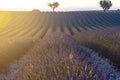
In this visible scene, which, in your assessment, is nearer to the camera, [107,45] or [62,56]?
[62,56]

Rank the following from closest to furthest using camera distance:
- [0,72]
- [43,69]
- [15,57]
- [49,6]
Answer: [43,69] → [0,72] → [15,57] → [49,6]

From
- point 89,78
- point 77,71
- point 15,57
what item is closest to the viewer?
point 89,78

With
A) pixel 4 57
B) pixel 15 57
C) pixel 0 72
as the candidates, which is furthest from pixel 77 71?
pixel 15 57

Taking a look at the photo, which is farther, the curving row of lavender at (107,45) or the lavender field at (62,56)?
the curving row of lavender at (107,45)

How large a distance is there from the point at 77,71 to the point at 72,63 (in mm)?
606

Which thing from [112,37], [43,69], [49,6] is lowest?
[49,6]

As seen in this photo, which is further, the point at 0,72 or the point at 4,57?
the point at 4,57

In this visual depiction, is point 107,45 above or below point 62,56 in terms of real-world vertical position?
below

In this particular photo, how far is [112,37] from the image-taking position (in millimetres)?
14742

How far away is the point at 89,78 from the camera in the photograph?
422 cm

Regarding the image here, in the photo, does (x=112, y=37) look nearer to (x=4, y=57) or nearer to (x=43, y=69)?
(x=4, y=57)

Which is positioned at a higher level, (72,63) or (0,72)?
(72,63)

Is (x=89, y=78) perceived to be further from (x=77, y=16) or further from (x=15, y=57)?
(x=77, y=16)

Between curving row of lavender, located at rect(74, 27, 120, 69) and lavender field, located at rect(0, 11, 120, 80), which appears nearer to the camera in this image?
lavender field, located at rect(0, 11, 120, 80)
